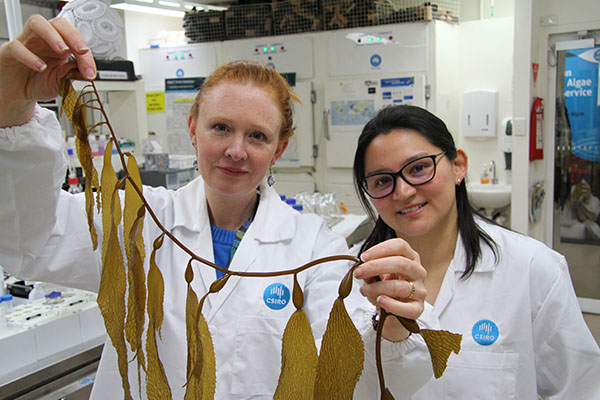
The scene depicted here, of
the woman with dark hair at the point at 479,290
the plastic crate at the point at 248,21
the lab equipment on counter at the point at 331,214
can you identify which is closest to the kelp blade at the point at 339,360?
the woman with dark hair at the point at 479,290

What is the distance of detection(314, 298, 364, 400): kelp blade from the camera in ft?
1.85

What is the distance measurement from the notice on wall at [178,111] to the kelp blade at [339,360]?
16.7ft

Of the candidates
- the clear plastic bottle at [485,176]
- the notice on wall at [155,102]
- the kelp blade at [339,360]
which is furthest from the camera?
the notice on wall at [155,102]

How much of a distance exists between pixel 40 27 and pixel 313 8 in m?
4.43

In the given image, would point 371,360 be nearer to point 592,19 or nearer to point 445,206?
point 445,206

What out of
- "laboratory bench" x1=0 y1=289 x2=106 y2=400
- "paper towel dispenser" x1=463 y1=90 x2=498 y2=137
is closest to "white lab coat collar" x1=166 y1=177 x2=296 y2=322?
"laboratory bench" x1=0 y1=289 x2=106 y2=400

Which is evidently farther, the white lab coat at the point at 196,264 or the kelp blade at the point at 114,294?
the white lab coat at the point at 196,264

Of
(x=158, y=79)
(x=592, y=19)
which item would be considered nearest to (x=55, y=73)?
(x=592, y=19)

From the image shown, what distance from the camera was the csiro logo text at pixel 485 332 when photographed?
1.36 metres

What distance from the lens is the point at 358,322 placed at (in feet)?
3.51

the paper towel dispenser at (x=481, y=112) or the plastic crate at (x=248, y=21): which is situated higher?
the plastic crate at (x=248, y=21)

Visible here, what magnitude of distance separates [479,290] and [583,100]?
3404mm

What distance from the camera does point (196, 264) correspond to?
135cm

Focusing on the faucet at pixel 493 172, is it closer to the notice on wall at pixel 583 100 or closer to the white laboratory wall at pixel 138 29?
the notice on wall at pixel 583 100
